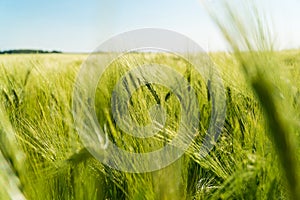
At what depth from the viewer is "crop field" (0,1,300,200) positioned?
384 millimetres

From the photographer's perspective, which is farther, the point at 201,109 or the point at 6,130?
the point at 201,109

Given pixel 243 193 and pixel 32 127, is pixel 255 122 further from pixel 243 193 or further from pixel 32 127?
pixel 32 127

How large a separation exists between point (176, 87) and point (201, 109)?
15 centimetres

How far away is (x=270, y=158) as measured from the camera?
50 cm

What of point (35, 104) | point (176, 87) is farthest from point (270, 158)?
point (35, 104)

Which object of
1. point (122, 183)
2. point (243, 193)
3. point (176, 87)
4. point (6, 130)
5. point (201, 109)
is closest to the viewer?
point (6, 130)

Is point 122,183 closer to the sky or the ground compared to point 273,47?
closer to the ground

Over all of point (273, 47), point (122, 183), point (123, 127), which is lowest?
point (122, 183)

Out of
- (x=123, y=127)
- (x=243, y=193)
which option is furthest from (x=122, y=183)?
(x=243, y=193)

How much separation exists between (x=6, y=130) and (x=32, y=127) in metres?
0.38

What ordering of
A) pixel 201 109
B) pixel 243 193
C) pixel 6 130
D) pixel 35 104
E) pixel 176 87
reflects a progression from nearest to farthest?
pixel 6 130
pixel 243 193
pixel 176 87
pixel 201 109
pixel 35 104

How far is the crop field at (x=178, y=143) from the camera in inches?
15.1

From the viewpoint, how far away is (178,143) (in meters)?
0.58

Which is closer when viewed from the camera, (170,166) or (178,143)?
(170,166)
